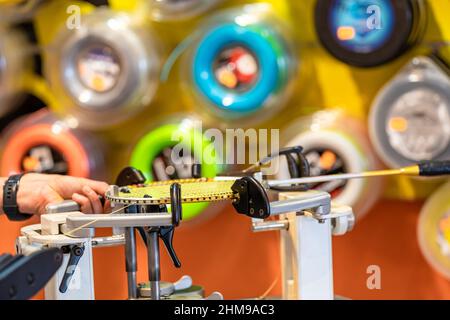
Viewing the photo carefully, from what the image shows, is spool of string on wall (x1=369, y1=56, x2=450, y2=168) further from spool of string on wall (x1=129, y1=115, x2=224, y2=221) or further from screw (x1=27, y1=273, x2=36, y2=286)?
screw (x1=27, y1=273, x2=36, y2=286)

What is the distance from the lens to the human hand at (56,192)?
1.40m

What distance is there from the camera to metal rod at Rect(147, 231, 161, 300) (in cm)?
128

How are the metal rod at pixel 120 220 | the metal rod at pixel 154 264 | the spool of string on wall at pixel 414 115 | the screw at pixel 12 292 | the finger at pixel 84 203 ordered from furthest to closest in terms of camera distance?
the spool of string on wall at pixel 414 115
the finger at pixel 84 203
the metal rod at pixel 154 264
the metal rod at pixel 120 220
the screw at pixel 12 292

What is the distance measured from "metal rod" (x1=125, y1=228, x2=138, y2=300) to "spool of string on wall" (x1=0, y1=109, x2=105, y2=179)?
785 mm

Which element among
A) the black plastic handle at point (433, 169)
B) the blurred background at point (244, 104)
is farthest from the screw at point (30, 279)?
the black plastic handle at point (433, 169)

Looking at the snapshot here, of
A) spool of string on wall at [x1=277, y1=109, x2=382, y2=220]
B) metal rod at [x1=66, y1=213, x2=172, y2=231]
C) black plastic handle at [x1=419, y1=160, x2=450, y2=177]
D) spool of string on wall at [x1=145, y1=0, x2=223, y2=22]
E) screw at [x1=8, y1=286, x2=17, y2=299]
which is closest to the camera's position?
screw at [x1=8, y1=286, x2=17, y2=299]

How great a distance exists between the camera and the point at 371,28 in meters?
1.75

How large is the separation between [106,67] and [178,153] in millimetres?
315

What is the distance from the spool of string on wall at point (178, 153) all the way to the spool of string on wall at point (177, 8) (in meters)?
0.26

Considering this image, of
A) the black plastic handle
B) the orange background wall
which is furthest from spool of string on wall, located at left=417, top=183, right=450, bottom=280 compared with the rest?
the black plastic handle

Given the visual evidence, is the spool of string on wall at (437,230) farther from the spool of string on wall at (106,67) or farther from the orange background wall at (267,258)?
the spool of string on wall at (106,67)
